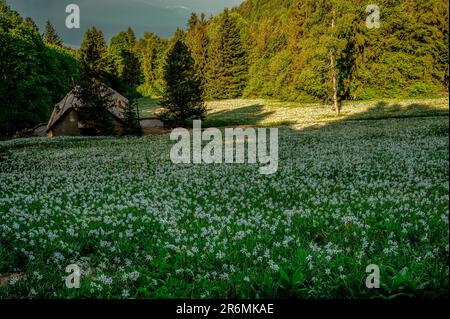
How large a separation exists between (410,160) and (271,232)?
951 centimetres

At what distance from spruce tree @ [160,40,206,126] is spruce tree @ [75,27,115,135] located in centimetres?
749

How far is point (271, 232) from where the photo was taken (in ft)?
24.0

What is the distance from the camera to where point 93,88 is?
4362cm

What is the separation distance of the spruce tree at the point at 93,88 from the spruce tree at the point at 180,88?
24.6 ft

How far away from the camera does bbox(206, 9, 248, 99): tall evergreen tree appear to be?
322ft

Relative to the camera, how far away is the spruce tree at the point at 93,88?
142 ft

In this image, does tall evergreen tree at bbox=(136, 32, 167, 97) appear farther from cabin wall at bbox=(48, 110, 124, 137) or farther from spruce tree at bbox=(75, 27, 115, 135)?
spruce tree at bbox=(75, 27, 115, 135)

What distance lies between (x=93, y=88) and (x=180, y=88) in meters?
10.9

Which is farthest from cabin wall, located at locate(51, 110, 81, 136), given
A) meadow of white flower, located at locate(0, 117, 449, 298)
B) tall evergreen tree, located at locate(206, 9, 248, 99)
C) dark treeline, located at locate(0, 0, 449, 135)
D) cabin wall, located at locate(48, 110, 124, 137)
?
tall evergreen tree, located at locate(206, 9, 248, 99)

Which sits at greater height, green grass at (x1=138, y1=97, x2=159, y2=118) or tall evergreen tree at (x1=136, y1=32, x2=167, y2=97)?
tall evergreen tree at (x1=136, y1=32, x2=167, y2=97)

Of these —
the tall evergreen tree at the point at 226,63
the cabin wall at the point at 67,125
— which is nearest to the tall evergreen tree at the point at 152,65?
the tall evergreen tree at the point at 226,63

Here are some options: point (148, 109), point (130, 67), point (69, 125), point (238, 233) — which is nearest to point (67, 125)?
point (69, 125)
